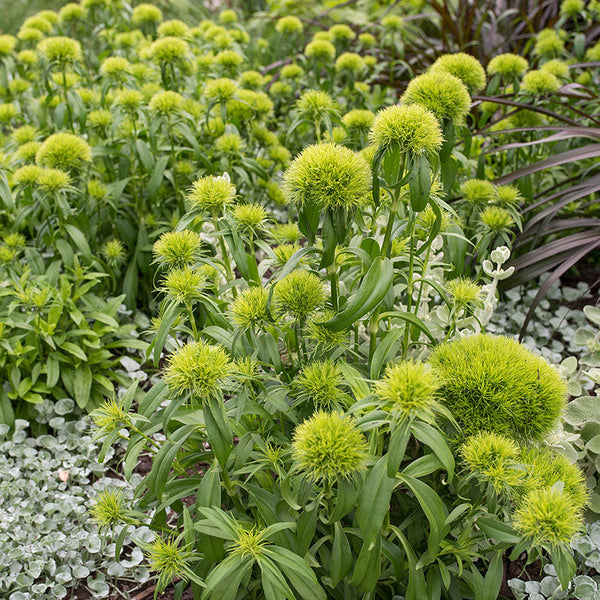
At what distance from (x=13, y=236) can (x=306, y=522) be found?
1720 mm

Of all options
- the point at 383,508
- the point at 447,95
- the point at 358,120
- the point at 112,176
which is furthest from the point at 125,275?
the point at 383,508

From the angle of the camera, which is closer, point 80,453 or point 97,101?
point 80,453

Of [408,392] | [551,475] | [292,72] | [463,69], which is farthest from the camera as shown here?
[292,72]

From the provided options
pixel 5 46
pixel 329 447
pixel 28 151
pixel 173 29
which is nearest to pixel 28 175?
pixel 28 151

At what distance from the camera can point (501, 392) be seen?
1368 millimetres

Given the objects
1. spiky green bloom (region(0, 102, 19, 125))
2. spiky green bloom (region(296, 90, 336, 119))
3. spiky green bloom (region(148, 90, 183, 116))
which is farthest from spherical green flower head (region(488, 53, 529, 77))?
spiky green bloom (region(0, 102, 19, 125))

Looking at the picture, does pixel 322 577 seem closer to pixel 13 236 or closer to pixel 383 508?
pixel 383 508

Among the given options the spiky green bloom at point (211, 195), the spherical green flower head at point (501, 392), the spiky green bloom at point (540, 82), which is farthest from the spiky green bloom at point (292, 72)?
the spherical green flower head at point (501, 392)

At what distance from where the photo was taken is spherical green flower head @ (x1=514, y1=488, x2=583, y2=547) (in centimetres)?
115

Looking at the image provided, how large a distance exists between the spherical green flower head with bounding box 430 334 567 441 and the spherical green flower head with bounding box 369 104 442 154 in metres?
0.50

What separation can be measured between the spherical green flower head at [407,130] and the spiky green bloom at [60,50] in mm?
1961

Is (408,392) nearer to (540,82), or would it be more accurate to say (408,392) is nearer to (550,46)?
(540,82)

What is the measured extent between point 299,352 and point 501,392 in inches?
20.1

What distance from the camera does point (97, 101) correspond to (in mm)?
3062
